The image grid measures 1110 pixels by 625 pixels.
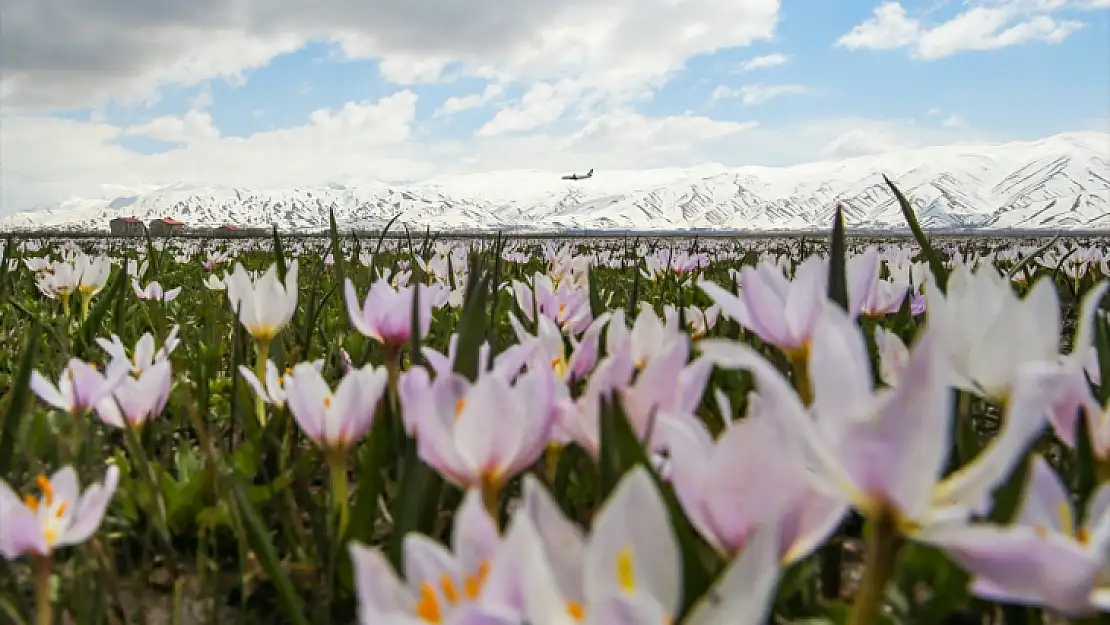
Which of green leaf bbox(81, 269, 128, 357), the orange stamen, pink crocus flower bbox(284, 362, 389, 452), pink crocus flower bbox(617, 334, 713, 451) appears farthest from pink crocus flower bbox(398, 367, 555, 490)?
green leaf bbox(81, 269, 128, 357)

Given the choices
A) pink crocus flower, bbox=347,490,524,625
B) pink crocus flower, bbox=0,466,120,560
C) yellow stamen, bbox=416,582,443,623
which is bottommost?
pink crocus flower, bbox=0,466,120,560

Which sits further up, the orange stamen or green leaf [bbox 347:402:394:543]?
the orange stamen

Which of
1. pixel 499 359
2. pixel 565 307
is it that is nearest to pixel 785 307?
pixel 499 359

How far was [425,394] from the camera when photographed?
0.78m

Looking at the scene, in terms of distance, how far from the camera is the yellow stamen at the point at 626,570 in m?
0.58

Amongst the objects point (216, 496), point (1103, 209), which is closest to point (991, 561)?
point (216, 496)

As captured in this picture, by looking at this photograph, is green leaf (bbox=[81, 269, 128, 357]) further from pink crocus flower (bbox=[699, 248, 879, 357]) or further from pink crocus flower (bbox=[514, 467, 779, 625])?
pink crocus flower (bbox=[514, 467, 779, 625])

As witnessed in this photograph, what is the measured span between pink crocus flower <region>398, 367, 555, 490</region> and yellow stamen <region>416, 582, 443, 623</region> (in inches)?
7.3

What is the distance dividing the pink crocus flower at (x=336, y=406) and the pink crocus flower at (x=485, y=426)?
0.32 metres

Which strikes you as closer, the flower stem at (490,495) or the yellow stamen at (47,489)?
the flower stem at (490,495)

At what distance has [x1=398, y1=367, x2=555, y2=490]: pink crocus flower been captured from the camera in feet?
2.53

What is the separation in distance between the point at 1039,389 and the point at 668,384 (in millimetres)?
385

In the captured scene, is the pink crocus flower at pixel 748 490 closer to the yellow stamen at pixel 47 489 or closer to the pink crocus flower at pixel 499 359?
the pink crocus flower at pixel 499 359

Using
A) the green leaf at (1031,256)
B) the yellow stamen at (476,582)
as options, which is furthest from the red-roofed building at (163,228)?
the yellow stamen at (476,582)
